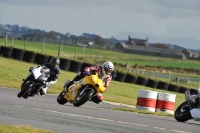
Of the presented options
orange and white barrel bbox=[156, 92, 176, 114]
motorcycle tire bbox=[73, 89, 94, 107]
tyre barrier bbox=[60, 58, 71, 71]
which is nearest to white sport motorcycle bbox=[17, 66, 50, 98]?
motorcycle tire bbox=[73, 89, 94, 107]

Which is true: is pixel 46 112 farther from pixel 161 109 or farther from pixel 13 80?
pixel 13 80

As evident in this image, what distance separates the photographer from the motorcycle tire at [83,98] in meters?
16.6

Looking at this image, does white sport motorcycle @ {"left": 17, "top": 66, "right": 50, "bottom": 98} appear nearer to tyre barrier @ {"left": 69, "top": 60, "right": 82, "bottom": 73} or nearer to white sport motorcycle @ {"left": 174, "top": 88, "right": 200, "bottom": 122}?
white sport motorcycle @ {"left": 174, "top": 88, "right": 200, "bottom": 122}

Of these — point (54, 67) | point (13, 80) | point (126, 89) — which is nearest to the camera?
point (54, 67)

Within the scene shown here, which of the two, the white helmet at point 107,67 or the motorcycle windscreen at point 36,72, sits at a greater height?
the white helmet at point 107,67

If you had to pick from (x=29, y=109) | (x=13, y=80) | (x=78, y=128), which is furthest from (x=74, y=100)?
(x=13, y=80)

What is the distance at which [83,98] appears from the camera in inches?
660

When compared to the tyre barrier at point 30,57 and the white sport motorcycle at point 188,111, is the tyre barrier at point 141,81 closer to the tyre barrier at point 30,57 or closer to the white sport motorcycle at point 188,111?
the tyre barrier at point 30,57

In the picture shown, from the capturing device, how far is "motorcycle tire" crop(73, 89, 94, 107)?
54.4 feet

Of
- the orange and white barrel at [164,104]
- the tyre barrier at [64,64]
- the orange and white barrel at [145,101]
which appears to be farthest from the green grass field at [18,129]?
the tyre barrier at [64,64]

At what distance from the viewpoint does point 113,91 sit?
3125 cm

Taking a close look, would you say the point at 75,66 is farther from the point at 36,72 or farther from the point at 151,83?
the point at 36,72

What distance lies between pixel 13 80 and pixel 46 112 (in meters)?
12.9

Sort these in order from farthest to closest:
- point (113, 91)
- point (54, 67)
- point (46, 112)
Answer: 1. point (113, 91)
2. point (54, 67)
3. point (46, 112)
